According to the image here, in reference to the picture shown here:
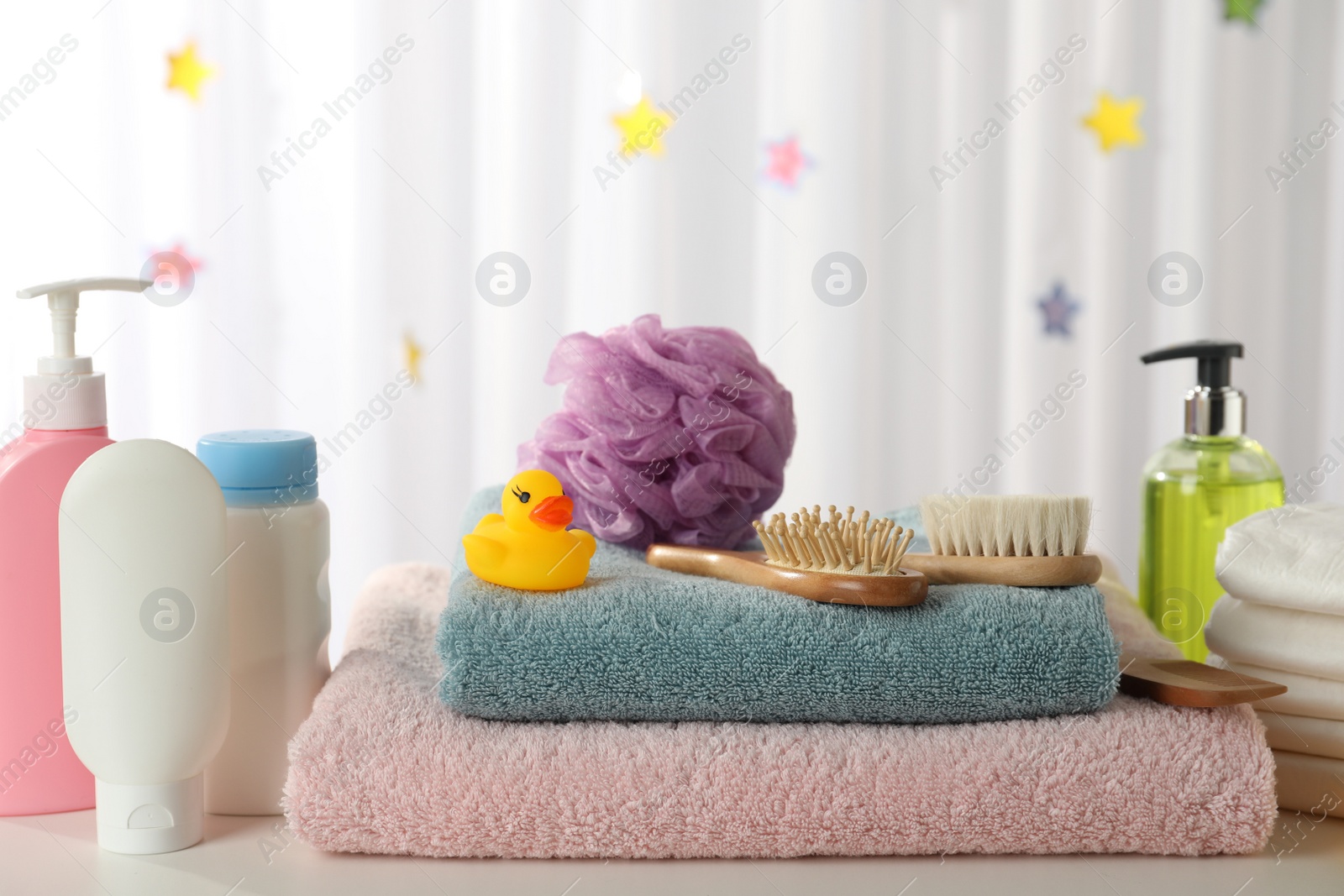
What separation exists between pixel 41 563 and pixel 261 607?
0.09 m

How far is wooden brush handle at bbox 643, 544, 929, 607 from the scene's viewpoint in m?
0.47

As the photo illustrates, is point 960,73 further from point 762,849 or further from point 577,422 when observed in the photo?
point 762,849

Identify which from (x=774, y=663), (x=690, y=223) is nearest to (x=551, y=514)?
(x=774, y=663)

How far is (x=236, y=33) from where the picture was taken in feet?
3.80

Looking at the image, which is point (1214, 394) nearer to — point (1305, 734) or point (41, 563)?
point (1305, 734)

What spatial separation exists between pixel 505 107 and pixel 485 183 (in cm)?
8

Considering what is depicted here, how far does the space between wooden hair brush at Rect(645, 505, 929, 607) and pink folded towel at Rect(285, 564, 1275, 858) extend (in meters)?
0.06

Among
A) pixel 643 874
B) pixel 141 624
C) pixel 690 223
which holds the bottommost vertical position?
pixel 643 874

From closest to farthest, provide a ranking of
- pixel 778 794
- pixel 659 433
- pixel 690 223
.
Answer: pixel 778 794, pixel 659 433, pixel 690 223

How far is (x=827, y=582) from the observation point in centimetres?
48

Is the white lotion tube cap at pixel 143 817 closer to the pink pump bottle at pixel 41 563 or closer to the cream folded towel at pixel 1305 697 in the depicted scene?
the pink pump bottle at pixel 41 563

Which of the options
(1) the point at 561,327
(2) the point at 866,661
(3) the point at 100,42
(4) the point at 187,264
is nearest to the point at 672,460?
(2) the point at 866,661

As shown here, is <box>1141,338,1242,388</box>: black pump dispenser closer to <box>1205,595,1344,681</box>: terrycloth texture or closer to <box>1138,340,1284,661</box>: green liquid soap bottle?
<box>1138,340,1284,661</box>: green liquid soap bottle

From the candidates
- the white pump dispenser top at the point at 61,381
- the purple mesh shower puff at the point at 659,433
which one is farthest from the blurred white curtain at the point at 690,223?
the white pump dispenser top at the point at 61,381
